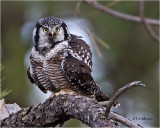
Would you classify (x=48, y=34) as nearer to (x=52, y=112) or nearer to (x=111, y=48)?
(x=52, y=112)

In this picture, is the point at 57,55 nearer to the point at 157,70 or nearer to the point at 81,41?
the point at 81,41

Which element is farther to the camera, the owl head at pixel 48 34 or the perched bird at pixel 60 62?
the owl head at pixel 48 34

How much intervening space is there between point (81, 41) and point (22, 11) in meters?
1.98

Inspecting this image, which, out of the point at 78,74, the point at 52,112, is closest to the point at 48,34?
the point at 78,74

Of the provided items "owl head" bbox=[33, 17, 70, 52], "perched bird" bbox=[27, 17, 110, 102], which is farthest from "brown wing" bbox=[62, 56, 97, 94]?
"owl head" bbox=[33, 17, 70, 52]

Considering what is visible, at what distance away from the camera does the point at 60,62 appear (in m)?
2.86

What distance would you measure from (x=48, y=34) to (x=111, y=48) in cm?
192

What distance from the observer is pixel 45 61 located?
9.36 ft

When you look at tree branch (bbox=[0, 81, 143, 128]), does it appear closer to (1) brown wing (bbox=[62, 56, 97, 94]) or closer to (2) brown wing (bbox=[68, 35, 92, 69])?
(1) brown wing (bbox=[62, 56, 97, 94])

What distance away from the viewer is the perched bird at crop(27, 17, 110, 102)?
2.85m

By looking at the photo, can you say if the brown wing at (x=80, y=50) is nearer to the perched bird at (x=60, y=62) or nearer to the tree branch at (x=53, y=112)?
the perched bird at (x=60, y=62)

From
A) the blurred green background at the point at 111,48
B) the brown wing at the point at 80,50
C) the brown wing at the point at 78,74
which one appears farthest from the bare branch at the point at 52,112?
the blurred green background at the point at 111,48

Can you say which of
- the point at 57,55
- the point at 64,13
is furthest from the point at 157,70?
the point at 57,55

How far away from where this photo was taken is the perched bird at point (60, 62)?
285cm
